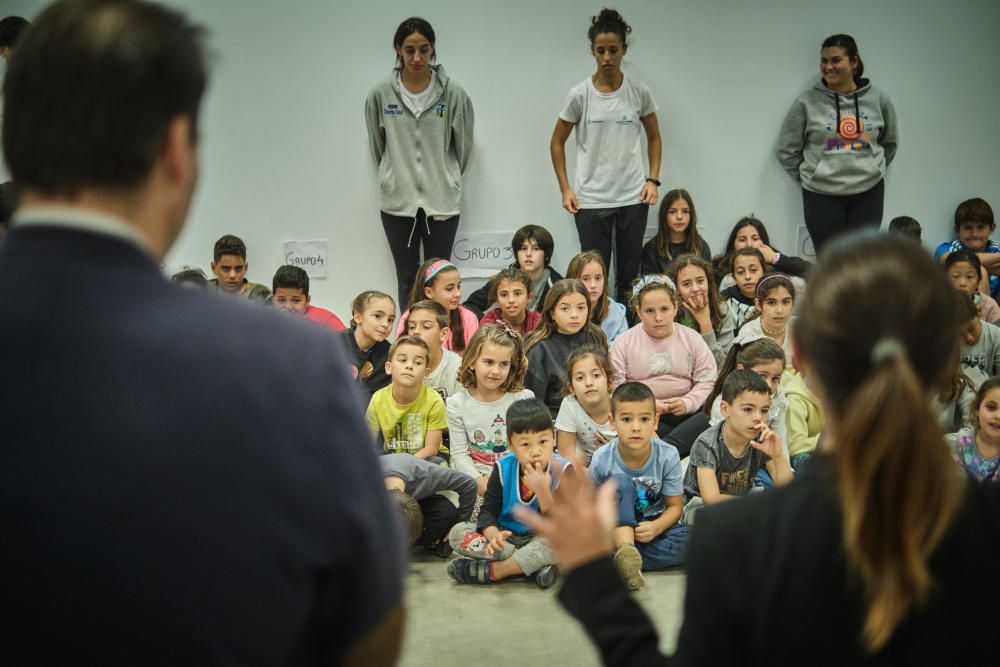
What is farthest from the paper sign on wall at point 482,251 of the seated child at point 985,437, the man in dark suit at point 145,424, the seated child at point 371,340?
the man in dark suit at point 145,424

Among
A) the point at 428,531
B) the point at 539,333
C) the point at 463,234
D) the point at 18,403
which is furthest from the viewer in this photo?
the point at 463,234

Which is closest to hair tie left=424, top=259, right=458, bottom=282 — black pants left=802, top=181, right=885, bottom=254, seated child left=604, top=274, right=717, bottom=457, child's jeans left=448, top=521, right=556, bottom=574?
seated child left=604, top=274, right=717, bottom=457

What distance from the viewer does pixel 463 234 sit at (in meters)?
5.59

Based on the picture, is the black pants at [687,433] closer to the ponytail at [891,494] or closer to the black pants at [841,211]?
the black pants at [841,211]

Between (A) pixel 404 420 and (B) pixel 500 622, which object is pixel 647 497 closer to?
(B) pixel 500 622

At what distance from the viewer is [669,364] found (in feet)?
13.2

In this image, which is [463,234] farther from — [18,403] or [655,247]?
[18,403]

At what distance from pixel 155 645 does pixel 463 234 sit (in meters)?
5.01

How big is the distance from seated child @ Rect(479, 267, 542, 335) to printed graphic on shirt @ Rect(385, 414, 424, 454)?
0.84m

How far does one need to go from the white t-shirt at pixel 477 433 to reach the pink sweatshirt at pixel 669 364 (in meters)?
0.71

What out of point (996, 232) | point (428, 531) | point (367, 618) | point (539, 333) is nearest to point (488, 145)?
point (539, 333)

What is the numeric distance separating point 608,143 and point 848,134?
1.45 metres

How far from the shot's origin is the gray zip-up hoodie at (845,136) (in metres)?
5.30

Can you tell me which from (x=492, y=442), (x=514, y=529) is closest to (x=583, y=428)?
(x=492, y=442)
